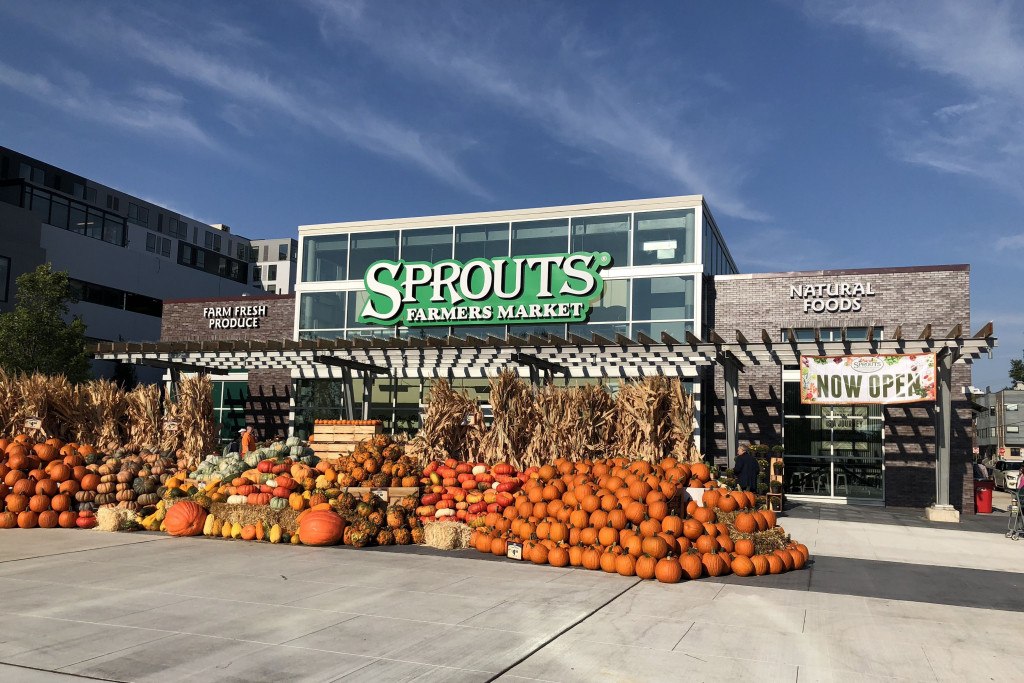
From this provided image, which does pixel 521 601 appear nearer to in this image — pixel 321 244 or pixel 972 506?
pixel 972 506

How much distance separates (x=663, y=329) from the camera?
74.8 feet

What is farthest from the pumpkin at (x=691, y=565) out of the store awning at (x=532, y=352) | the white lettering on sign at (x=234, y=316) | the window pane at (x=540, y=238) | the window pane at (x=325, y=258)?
the white lettering on sign at (x=234, y=316)

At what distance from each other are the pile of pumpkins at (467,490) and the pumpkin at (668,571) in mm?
3573

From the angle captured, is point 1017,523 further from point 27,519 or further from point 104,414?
point 104,414

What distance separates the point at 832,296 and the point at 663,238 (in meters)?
4.85

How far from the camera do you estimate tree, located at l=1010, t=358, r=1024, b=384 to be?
9138cm

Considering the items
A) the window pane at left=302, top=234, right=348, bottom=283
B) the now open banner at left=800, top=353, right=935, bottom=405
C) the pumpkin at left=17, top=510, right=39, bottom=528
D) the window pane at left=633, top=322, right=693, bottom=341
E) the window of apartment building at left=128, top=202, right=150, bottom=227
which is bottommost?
the pumpkin at left=17, top=510, right=39, bottom=528

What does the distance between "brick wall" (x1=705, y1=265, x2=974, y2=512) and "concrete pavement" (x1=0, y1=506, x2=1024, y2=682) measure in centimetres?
971

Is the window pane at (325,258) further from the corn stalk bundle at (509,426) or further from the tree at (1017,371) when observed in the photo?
the tree at (1017,371)

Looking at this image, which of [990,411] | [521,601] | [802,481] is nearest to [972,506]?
[802,481]

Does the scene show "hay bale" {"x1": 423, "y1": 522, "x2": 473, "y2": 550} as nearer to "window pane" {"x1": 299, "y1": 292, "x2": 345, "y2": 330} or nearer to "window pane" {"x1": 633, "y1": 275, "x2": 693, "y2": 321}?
"window pane" {"x1": 633, "y1": 275, "x2": 693, "y2": 321}

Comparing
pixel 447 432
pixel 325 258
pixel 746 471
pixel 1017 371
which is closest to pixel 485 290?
pixel 325 258

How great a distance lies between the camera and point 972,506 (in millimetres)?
20141

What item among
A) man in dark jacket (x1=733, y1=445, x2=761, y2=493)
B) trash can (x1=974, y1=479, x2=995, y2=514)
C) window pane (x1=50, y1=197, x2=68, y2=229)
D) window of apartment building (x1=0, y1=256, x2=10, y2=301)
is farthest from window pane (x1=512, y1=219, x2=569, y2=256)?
window pane (x1=50, y1=197, x2=68, y2=229)
